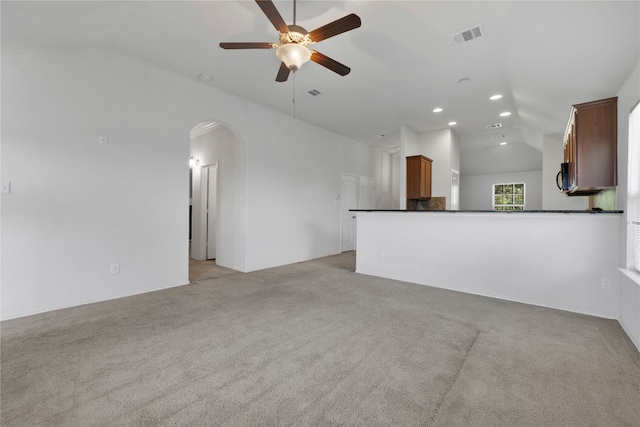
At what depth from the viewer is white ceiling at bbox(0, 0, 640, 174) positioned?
2484 millimetres

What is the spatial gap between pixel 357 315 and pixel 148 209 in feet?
10.4

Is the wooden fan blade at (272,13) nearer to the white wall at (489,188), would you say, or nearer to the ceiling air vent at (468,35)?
the ceiling air vent at (468,35)

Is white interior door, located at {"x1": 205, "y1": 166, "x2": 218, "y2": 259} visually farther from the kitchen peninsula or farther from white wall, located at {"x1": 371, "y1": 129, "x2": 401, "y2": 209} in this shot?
white wall, located at {"x1": 371, "y1": 129, "x2": 401, "y2": 209}

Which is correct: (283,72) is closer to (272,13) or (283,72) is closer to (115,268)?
(272,13)

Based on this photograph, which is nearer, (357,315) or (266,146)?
(357,315)

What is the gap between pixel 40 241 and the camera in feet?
10.1

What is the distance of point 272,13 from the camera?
6.99ft

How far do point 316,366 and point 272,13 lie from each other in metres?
2.70

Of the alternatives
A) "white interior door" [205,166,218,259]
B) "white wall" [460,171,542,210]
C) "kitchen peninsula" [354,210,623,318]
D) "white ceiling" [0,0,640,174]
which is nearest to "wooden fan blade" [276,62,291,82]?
"white ceiling" [0,0,640,174]

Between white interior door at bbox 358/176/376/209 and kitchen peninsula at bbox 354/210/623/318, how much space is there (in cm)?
325

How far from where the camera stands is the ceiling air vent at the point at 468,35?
2990mm

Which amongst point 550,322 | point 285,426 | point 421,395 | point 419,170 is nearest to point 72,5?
point 285,426

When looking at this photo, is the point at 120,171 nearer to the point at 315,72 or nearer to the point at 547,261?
the point at 315,72

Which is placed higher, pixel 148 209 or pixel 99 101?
pixel 99 101
